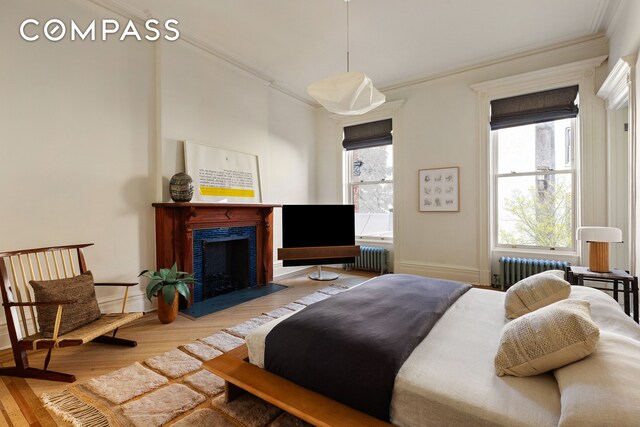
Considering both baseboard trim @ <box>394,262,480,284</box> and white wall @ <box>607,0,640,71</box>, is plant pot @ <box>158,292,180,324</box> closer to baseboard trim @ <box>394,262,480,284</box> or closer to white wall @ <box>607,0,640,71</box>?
baseboard trim @ <box>394,262,480,284</box>

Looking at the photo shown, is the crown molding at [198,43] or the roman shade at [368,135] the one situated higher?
the crown molding at [198,43]

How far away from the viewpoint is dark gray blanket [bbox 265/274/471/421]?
1326 millimetres

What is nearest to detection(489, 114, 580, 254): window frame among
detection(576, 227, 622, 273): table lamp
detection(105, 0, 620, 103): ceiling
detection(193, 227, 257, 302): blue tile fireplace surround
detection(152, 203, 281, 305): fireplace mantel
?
detection(105, 0, 620, 103): ceiling

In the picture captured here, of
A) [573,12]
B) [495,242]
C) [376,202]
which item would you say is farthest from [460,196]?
[573,12]

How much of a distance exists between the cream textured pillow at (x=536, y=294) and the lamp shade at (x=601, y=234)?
122 cm

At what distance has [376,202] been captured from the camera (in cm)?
538

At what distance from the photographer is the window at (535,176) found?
384 cm

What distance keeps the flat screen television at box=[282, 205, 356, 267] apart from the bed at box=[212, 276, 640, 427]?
2.98 metres

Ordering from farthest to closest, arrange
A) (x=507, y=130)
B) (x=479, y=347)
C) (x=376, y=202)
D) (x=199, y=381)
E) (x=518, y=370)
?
(x=376, y=202) → (x=507, y=130) → (x=199, y=381) → (x=479, y=347) → (x=518, y=370)

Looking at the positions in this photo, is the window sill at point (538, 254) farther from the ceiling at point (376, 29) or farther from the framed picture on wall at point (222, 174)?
the framed picture on wall at point (222, 174)

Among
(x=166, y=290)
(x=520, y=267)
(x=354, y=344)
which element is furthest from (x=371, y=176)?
(x=354, y=344)

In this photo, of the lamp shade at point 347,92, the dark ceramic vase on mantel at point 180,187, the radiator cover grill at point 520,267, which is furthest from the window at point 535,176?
the dark ceramic vase on mantel at point 180,187

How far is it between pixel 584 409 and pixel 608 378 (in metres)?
0.19

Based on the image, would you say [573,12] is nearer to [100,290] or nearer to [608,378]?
[608,378]
